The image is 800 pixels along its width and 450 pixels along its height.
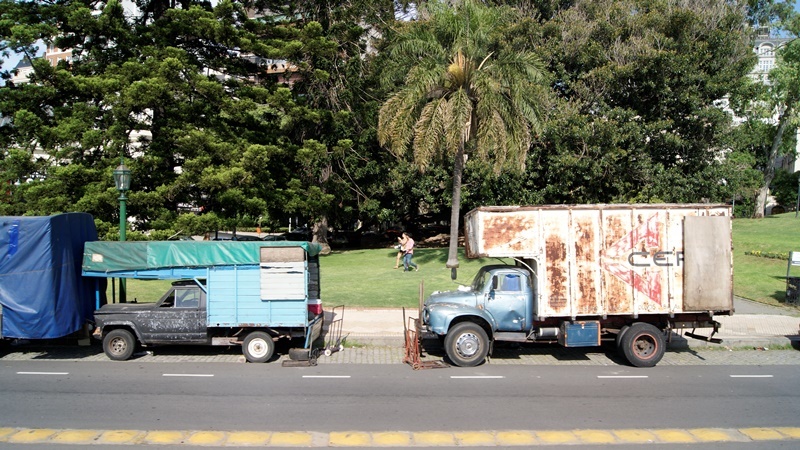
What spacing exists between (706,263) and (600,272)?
212 centimetres

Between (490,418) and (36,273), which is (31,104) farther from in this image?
(490,418)

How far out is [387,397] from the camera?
9.11 meters

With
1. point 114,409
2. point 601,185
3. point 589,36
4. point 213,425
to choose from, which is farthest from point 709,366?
point 589,36

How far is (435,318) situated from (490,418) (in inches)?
131

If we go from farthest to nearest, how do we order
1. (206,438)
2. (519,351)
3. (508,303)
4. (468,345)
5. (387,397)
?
(519,351), (508,303), (468,345), (387,397), (206,438)

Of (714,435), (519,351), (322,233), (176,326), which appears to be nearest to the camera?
(714,435)

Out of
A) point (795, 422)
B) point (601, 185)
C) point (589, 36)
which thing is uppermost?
point (589, 36)

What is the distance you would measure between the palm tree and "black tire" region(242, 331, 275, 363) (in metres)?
9.82

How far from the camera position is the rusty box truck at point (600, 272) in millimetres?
11227

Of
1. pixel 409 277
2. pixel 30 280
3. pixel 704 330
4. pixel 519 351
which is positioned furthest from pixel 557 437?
pixel 409 277

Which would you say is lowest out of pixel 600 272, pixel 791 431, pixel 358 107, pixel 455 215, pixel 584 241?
pixel 791 431

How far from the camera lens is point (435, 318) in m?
11.2

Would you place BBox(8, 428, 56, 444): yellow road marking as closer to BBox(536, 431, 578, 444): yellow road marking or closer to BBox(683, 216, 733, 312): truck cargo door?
BBox(536, 431, 578, 444): yellow road marking

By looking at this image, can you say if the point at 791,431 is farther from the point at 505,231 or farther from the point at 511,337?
the point at 505,231
